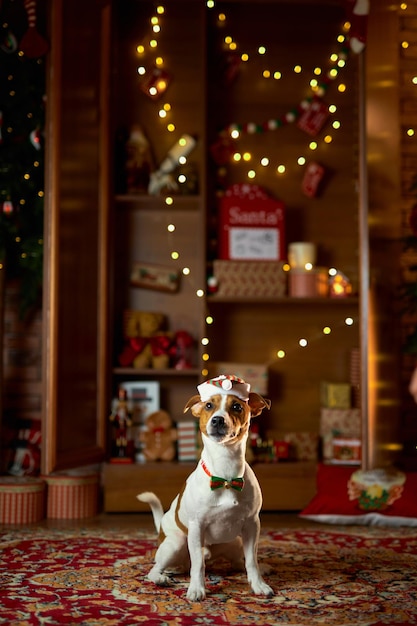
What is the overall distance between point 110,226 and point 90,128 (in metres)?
0.52

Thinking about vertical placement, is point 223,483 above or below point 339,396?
below

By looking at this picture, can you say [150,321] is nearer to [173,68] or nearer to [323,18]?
[173,68]

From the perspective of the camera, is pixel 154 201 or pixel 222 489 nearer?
pixel 222 489

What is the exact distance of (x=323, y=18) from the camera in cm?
448

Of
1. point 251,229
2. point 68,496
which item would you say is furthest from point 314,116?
point 68,496

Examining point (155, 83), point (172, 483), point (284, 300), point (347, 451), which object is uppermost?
point (155, 83)

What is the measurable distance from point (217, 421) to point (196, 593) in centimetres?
54

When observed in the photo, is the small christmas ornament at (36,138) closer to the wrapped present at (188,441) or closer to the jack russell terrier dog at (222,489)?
the wrapped present at (188,441)

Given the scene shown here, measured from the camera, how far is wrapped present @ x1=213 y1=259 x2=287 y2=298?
4.15 metres

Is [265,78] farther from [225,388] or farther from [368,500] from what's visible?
[225,388]

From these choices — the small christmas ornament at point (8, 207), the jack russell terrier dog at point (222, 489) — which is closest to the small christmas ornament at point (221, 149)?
the small christmas ornament at point (8, 207)

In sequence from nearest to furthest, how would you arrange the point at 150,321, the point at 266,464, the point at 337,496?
the point at 337,496, the point at 266,464, the point at 150,321

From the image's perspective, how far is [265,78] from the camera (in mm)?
4457

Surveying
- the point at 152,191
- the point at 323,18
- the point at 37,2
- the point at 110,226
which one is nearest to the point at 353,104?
the point at 323,18
